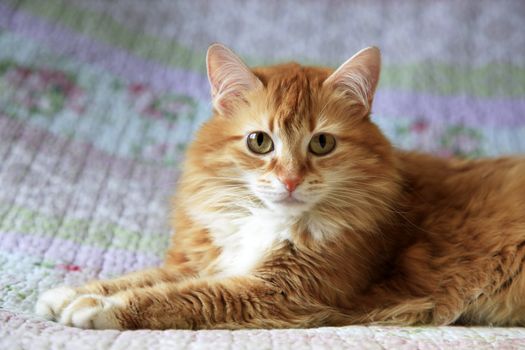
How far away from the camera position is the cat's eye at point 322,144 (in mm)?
1565

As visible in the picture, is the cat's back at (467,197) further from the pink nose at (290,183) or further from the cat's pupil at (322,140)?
the pink nose at (290,183)

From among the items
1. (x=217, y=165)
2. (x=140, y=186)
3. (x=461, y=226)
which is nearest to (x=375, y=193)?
(x=461, y=226)

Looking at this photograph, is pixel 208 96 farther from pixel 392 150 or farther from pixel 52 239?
pixel 392 150

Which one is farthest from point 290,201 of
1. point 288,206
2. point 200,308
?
point 200,308

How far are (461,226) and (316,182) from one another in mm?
436

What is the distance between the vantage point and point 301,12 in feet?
9.69

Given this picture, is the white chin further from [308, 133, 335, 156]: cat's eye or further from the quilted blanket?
the quilted blanket

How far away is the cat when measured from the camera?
148 cm

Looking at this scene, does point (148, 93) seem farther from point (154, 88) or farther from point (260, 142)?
point (260, 142)

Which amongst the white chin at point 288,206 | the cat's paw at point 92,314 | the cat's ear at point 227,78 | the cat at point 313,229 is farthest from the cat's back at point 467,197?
the cat's paw at point 92,314

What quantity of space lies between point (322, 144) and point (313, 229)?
0.65ft

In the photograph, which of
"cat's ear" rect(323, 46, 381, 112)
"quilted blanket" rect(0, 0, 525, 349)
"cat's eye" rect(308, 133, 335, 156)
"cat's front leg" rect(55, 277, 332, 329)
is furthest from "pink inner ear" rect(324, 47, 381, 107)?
"quilted blanket" rect(0, 0, 525, 349)

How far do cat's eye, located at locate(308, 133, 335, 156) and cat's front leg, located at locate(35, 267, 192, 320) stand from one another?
1.48ft

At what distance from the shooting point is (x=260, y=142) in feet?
5.17
